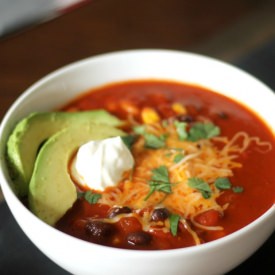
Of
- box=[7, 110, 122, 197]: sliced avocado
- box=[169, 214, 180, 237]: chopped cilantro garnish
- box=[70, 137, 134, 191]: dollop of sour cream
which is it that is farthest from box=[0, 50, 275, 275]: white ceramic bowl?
box=[70, 137, 134, 191]: dollop of sour cream

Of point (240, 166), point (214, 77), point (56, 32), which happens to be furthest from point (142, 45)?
point (240, 166)

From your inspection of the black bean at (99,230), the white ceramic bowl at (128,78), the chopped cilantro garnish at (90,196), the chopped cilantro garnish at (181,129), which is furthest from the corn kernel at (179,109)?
the black bean at (99,230)

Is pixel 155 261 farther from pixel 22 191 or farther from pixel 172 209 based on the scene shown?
pixel 22 191

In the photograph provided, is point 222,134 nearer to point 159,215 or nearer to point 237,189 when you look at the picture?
point 237,189

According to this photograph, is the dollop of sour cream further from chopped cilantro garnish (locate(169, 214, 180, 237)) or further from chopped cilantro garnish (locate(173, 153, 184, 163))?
chopped cilantro garnish (locate(169, 214, 180, 237))

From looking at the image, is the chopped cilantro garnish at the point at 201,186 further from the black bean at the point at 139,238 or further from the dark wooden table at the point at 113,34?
the dark wooden table at the point at 113,34

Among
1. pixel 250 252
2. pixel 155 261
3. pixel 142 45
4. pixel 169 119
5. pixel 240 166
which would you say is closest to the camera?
pixel 155 261
